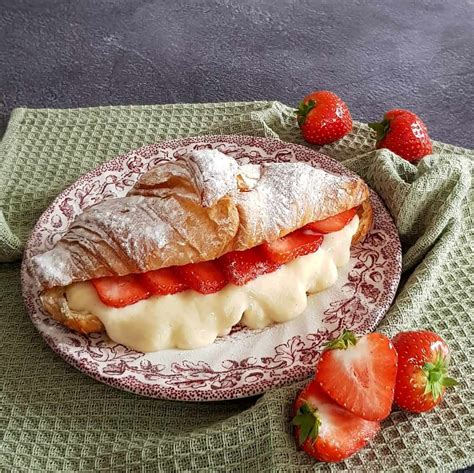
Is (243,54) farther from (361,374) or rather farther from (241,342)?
(361,374)

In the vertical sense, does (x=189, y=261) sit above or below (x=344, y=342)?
below

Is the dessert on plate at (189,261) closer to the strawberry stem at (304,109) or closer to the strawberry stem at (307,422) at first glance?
the strawberry stem at (307,422)

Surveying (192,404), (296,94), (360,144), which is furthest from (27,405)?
(296,94)

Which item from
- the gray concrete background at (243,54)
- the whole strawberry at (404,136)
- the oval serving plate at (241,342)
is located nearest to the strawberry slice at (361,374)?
the oval serving plate at (241,342)

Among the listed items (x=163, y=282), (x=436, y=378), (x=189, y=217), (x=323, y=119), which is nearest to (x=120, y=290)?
(x=163, y=282)

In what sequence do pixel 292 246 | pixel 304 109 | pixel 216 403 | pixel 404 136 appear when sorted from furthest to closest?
pixel 304 109 → pixel 404 136 → pixel 292 246 → pixel 216 403

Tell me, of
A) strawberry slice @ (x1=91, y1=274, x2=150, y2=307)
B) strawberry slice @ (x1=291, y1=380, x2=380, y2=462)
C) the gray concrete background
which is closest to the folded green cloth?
strawberry slice @ (x1=291, y1=380, x2=380, y2=462)

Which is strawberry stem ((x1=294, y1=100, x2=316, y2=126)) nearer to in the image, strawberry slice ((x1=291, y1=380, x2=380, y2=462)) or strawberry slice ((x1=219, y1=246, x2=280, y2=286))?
strawberry slice ((x1=219, y1=246, x2=280, y2=286))

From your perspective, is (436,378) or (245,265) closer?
(436,378)

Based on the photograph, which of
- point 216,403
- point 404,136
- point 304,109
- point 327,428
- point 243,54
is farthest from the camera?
point 243,54
